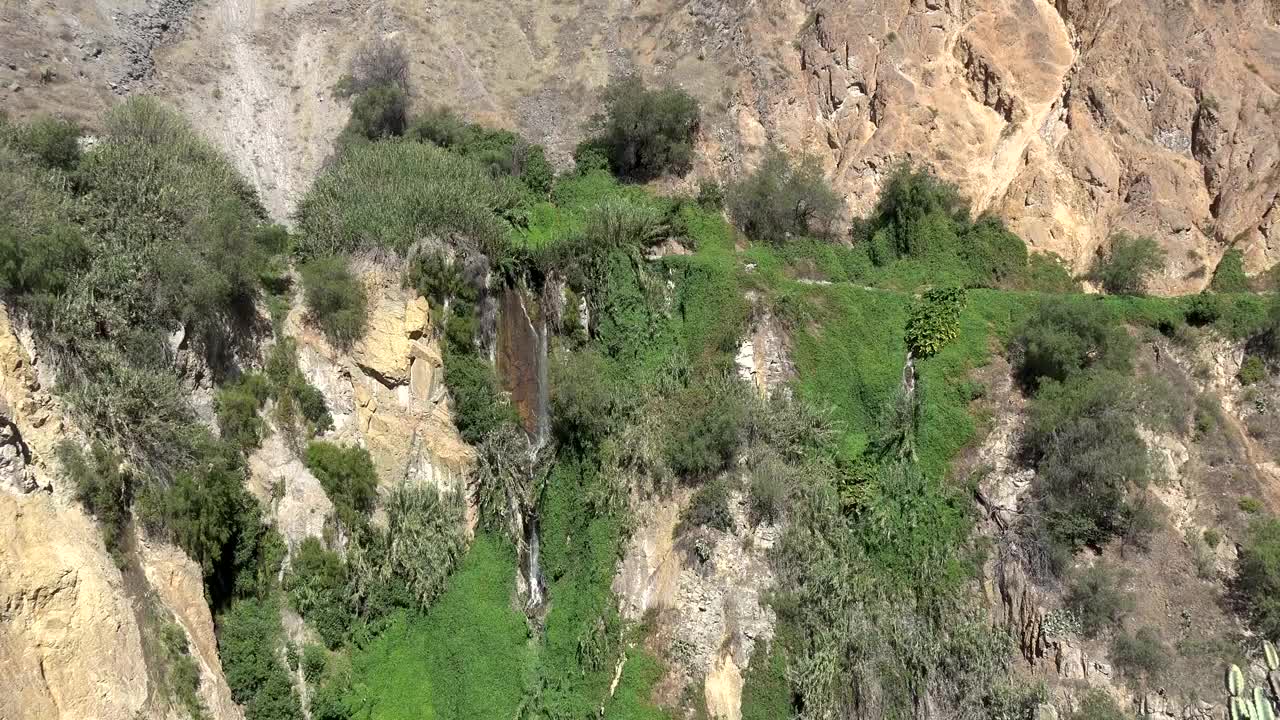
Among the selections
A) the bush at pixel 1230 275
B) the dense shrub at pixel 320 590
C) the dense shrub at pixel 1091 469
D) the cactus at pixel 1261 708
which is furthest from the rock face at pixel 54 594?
the bush at pixel 1230 275

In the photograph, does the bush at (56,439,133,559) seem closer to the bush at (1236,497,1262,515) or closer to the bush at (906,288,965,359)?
the bush at (906,288,965,359)

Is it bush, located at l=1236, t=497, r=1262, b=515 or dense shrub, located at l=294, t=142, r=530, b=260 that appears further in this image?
dense shrub, located at l=294, t=142, r=530, b=260

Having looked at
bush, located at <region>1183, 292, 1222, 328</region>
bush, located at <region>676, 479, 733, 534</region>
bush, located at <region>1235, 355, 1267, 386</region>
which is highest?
bush, located at <region>1183, 292, 1222, 328</region>

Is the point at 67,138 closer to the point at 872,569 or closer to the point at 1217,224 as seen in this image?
the point at 872,569

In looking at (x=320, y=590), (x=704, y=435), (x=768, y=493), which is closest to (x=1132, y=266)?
(x=768, y=493)

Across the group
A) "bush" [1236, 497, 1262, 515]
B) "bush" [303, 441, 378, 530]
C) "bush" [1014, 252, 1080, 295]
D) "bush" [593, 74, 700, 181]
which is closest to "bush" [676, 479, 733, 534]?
"bush" [303, 441, 378, 530]
